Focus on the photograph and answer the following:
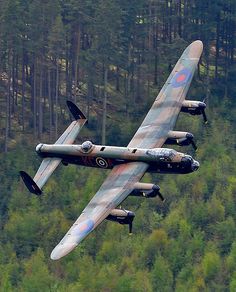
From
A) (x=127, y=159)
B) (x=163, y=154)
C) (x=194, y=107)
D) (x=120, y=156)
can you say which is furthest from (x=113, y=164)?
(x=194, y=107)

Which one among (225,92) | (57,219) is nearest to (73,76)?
(225,92)

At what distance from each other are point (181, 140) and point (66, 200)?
23.9 meters

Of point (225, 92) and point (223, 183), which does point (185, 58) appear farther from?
point (225, 92)

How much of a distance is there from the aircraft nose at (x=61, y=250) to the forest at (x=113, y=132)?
2049 centimetres

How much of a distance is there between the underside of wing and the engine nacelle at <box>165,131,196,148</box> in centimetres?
463

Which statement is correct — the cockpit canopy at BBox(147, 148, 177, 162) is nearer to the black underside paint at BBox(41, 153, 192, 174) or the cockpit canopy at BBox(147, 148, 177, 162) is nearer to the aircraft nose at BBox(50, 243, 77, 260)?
the black underside paint at BBox(41, 153, 192, 174)

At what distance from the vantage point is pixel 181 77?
103000 mm

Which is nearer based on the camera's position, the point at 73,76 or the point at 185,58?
the point at 185,58

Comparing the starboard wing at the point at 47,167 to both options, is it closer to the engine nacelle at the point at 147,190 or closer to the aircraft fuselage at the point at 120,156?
the aircraft fuselage at the point at 120,156

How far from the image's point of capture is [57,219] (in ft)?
371

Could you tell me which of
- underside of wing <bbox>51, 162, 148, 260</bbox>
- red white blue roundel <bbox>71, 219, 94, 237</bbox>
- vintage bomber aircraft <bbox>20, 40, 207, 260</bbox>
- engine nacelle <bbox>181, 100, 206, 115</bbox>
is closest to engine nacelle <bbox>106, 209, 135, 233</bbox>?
vintage bomber aircraft <bbox>20, 40, 207, 260</bbox>

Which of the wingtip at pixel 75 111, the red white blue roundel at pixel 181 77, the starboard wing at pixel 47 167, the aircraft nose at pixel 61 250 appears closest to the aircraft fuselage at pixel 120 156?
the starboard wing at pixel 47 167

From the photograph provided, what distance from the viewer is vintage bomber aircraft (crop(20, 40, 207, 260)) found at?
86938 mm

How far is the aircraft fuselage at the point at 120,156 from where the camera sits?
297 ft
